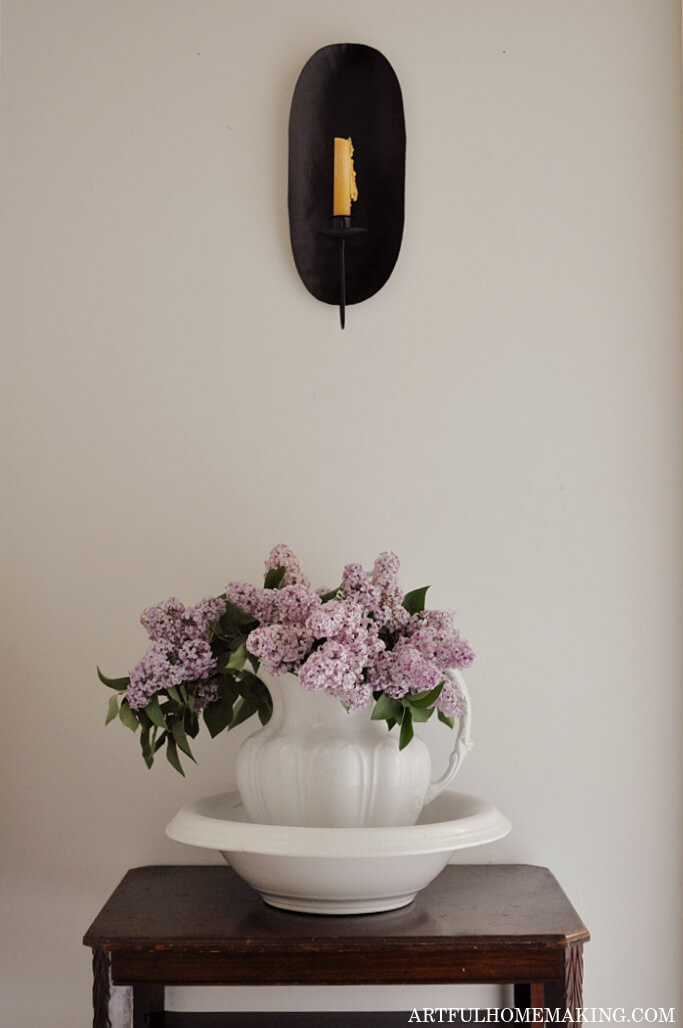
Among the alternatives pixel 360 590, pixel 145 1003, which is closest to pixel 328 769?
pixel 360 590

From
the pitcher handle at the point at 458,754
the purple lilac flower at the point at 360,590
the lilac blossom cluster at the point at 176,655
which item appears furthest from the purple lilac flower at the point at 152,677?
the pitcher handle at the point at 458,754

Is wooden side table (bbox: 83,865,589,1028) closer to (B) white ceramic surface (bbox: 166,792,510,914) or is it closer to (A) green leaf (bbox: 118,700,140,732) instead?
(B) white ceramic surface (bbox: 166,792,510,914)

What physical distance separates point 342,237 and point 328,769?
2.37 feet

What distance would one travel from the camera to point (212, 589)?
141 centimetres

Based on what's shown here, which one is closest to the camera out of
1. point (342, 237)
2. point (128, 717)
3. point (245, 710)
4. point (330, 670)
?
point (330, 670)

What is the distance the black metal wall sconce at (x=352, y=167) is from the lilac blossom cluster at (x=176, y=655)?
1.63ft

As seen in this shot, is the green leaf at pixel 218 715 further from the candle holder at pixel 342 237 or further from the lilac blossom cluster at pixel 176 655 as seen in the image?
the candle holder at pixel 342 237

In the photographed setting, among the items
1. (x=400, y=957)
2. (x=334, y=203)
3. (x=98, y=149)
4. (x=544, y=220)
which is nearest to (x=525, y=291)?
(x=544, y=220)

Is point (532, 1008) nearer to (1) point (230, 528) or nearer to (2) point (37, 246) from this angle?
(1) point (230, 528)

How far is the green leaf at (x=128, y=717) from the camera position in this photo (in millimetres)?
1123

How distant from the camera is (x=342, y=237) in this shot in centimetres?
139

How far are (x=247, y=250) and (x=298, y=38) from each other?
320 mm

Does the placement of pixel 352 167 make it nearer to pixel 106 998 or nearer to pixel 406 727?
pixel 406 727

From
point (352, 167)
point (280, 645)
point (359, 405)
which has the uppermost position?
point (352, 167)
